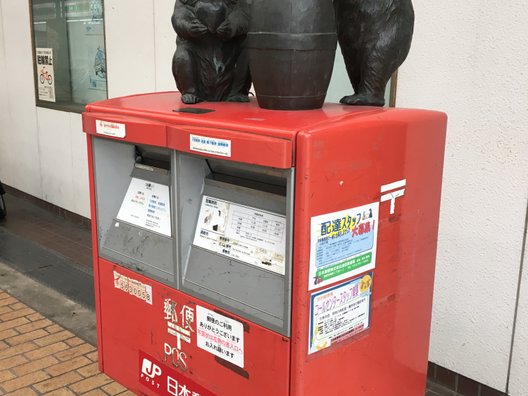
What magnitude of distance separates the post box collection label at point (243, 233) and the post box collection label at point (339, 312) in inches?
5.6

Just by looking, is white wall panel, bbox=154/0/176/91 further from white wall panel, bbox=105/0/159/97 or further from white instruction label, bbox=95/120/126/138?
white instruction label, bbox=95/120/126/138

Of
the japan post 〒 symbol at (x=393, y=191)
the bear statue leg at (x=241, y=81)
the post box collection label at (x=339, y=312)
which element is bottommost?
the post box collection label at (x=339, y=312)

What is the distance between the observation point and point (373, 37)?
1.84m

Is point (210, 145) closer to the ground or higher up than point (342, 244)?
A: higher up

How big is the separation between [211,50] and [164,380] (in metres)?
1.17

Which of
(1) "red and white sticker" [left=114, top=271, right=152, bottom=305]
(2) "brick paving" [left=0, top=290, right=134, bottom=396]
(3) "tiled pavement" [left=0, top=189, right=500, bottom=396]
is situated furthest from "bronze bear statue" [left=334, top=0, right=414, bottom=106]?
(2) "brick paving" [left=0, top=290, right=134, bottom=396]

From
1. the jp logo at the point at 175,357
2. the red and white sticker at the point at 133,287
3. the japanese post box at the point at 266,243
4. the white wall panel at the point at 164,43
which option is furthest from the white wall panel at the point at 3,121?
the jp logo at the point at 175,357

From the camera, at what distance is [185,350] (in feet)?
6.26

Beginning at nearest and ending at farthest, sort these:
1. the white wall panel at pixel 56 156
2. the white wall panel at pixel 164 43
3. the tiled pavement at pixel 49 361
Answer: the tiled pavement at pixel 49 361
the white wall panel at pixel 164 43
the white wall panel at pixel 56 156

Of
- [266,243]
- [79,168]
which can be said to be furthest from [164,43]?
[266,243]

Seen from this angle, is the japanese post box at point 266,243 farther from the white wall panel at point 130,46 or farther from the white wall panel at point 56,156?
the white wall panel at point 56,156

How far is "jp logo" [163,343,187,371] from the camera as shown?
6.31ft

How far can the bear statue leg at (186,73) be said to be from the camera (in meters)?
2.01

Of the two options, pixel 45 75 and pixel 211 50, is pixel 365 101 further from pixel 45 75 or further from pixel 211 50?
pixel 45 75
